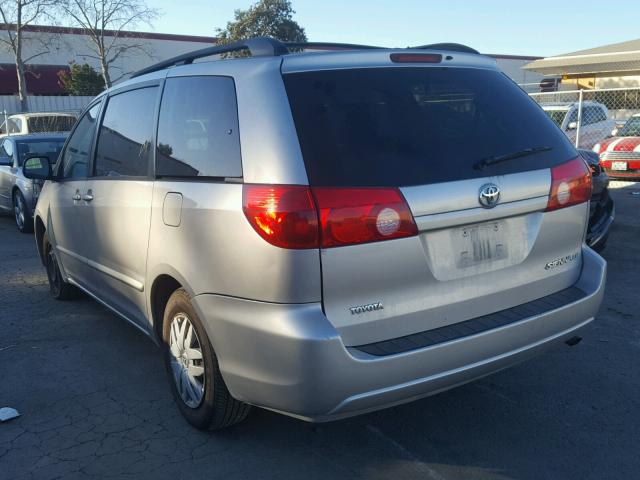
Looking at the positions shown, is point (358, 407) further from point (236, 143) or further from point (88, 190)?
point (88, 190)

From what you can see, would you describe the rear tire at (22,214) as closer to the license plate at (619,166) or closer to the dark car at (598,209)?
the dark car at (598,209)

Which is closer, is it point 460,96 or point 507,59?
point 460,96

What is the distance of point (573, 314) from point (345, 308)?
4.38ft

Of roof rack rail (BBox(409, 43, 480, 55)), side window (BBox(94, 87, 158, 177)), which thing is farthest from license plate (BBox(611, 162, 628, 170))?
side window (BBox(94, 87, 158, 177))

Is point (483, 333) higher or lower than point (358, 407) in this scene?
higher

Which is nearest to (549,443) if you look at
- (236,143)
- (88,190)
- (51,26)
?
(236,143)

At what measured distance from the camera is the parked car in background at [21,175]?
32.8 ft

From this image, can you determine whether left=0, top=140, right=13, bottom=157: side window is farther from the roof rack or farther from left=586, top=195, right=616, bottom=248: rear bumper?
left=586, top=195, right=616, bottom=248: rear bumper

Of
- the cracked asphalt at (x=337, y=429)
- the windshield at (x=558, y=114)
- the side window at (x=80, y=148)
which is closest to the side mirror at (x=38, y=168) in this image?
the side window at (x=80, y=148)

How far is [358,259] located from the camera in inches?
106

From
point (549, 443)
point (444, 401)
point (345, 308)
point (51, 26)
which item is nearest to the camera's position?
point (345, 308)

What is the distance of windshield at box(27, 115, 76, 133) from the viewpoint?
18.6m

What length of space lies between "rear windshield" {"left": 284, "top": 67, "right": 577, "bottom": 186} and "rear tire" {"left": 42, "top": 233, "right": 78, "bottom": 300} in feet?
12.6

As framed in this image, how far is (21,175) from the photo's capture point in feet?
33.3
